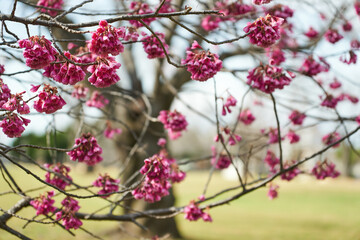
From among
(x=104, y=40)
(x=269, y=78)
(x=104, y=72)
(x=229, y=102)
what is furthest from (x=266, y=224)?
(x=104, y=40)

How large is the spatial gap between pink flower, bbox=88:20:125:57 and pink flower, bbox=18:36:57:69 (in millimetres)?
222

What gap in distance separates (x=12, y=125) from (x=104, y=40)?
2.65ft

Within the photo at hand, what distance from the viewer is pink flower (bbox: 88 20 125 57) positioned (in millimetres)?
1863

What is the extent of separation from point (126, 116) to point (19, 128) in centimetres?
522

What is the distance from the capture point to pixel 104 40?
6.08ft

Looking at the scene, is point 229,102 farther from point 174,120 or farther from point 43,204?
point 43,204

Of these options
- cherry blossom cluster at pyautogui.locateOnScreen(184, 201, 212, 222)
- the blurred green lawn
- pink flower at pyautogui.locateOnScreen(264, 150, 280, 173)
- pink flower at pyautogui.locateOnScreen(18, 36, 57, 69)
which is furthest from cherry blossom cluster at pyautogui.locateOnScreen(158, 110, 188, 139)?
the blurred green lawn

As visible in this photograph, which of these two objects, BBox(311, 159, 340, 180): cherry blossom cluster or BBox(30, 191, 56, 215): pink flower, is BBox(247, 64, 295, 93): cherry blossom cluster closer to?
BBox(311, 159, 340, 180): cherry blossom cluster

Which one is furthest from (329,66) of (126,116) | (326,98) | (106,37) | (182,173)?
(126,116)

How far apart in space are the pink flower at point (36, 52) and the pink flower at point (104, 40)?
0.22m

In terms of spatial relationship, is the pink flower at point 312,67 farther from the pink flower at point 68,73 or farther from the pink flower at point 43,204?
the pink flower at point 43,204

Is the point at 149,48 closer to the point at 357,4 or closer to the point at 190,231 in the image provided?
the point at 357,4

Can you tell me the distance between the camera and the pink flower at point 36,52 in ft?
5.99

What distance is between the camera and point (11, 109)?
2055mm
